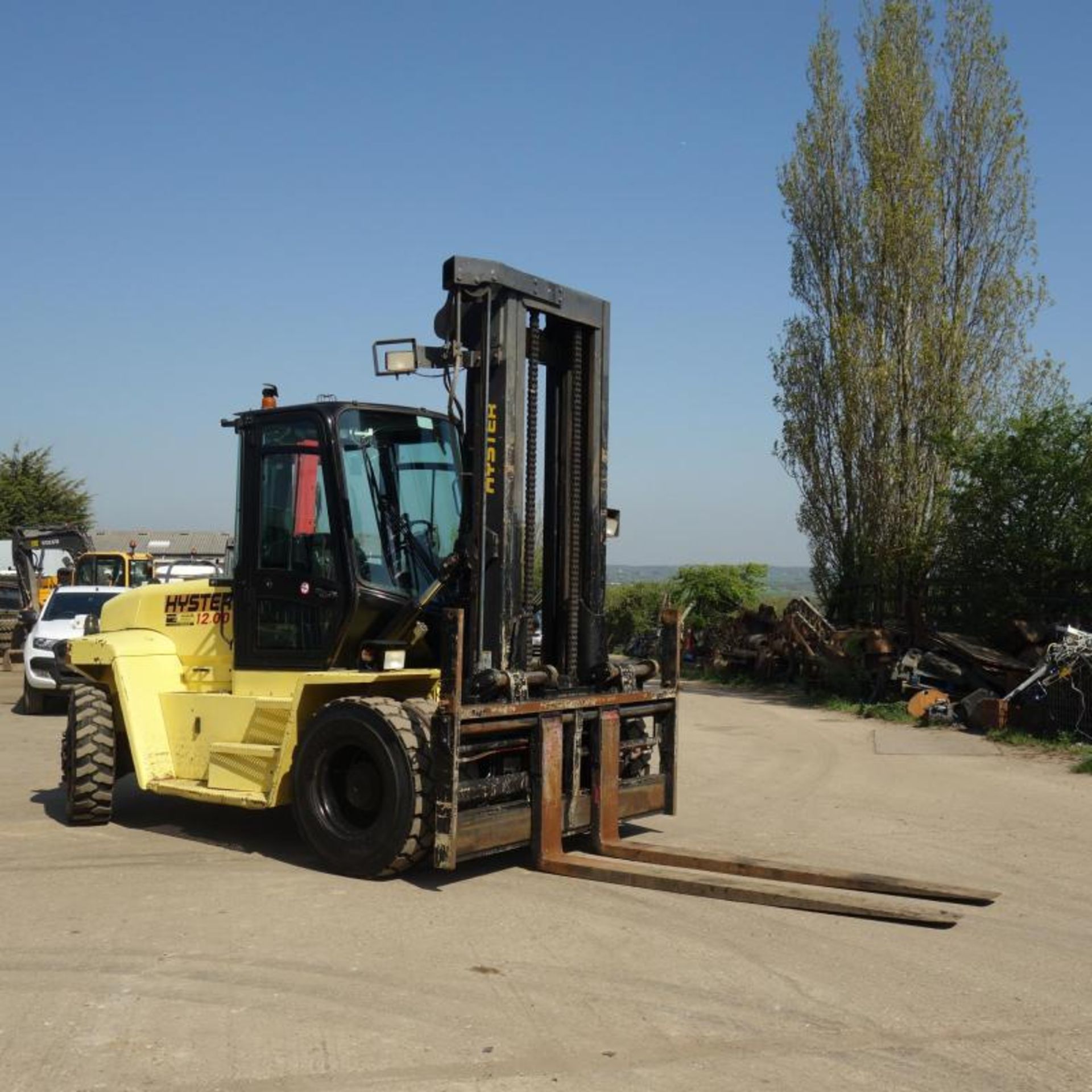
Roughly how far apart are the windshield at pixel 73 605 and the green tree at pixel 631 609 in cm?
1978

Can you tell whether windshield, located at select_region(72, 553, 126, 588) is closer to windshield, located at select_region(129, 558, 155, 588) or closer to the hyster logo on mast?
windshield, located at select_region(129, 558, 155, 588)

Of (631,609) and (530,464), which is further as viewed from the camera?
(631,609)

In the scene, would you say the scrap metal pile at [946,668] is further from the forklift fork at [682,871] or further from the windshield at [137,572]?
the windshield at [137,572]

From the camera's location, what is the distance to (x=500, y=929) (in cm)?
640

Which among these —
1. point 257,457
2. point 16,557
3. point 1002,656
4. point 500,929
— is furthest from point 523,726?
point 16,557

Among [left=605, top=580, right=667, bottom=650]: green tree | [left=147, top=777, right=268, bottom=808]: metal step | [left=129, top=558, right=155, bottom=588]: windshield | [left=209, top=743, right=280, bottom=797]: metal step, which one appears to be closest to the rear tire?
[left=129, top=558, right=155, bottom=588]: windshield

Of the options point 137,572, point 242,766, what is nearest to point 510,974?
point 242,766

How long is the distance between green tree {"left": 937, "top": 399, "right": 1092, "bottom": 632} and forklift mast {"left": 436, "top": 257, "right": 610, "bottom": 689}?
12.6 metres

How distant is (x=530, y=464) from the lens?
805 centimetres

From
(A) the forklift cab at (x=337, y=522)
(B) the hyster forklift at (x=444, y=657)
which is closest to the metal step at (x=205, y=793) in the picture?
(B) the hyster forklift at (x=444, y=657)

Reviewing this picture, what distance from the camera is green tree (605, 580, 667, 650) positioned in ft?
122

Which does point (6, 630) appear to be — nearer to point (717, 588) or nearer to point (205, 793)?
point (717, 588)

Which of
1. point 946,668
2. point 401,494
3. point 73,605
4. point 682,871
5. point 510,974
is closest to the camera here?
point 510,974

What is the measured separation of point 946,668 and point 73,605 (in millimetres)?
13583
